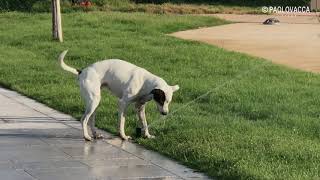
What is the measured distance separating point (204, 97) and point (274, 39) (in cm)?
1217

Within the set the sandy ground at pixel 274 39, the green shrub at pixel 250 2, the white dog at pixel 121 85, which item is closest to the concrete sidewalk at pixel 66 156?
the white dog at pixel 121 85

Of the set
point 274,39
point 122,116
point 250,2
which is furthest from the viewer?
point 250,2

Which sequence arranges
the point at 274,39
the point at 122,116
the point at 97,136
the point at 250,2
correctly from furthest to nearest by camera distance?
the point at 250,2 → the point at 274,39 → the point at 97,136 → the point at 122,116

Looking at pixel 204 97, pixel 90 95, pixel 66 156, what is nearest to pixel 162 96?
pixel 90 95

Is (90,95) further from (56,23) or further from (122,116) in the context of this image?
(56,23)

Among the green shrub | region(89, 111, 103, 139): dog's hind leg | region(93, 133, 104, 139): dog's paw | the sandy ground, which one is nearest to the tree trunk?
the sandy ground

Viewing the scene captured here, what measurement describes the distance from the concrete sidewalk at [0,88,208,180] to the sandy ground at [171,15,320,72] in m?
8.14

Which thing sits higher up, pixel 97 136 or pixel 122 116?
pixel 122 116

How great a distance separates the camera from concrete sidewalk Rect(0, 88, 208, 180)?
7754mm

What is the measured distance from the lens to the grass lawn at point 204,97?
827 centimetres

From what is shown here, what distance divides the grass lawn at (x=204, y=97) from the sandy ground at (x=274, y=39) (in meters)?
1.17

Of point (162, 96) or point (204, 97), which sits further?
point (204, 97)

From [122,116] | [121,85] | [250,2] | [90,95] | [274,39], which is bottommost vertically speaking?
[250,2]

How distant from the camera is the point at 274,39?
24.2 meters
